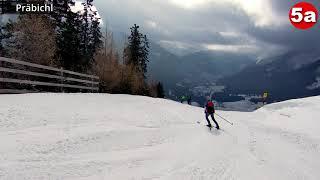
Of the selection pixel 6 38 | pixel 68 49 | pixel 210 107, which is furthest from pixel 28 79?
pixel 68 49

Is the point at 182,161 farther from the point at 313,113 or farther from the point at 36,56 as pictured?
the point at 36,56

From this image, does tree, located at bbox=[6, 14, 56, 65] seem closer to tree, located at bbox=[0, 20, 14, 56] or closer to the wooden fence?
tree, located at bbox=[0, 20, 14, 56]

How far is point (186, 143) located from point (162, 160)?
2.76 m

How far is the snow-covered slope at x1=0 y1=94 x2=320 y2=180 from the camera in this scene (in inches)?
292

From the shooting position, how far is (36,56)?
91.4ft

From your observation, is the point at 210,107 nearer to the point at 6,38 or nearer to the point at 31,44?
the point at 31,44

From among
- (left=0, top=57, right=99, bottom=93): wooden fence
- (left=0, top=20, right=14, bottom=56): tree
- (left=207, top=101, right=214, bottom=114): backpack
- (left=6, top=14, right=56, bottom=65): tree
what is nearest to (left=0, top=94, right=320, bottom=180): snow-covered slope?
(left=207, top=101, right=214, bottom=114): backpack

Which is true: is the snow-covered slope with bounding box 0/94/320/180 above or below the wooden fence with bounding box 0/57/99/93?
below

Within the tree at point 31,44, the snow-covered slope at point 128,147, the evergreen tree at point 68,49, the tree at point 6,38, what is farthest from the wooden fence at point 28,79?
the evergreen tree at point 68,49

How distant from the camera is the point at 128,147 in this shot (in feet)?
31.7

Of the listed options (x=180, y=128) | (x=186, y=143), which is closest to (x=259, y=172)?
(x=186, y=143)

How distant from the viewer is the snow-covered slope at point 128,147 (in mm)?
7414

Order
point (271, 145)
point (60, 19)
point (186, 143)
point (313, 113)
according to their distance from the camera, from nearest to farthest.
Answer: point (186, 143)
point (271, 145)
point (313, 113)
point (60, 19)

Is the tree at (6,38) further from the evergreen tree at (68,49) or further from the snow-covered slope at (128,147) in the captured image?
the snow-covered slope at (128,147)
